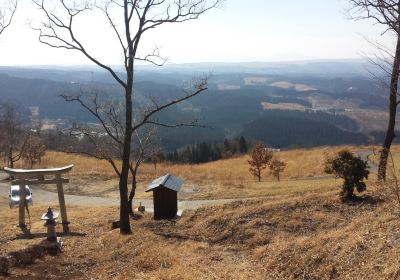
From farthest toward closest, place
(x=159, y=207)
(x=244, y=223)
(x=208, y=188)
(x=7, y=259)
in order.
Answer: (x=208, y=188) < (x=159, y=207) < (x=244, y=223) < (x=7, y=259)

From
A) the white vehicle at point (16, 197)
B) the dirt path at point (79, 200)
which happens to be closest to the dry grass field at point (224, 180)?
the dirt path at point (79, 200)

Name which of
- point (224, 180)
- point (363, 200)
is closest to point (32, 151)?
point (224, 180)

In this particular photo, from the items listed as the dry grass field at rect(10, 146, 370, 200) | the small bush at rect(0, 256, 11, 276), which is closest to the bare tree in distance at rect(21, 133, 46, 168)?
the dry grass field at rect(10, 146, 370, 200)

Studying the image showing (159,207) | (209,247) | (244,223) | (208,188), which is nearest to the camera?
(209,247)

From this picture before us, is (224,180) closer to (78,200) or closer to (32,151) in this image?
(78,200)

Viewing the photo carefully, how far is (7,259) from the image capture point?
10.6 metres

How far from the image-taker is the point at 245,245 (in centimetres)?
1120

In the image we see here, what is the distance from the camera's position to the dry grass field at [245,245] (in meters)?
7.68

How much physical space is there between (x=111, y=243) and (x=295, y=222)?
5.96 meters

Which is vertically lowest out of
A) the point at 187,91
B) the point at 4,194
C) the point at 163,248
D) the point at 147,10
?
the point at 4,194

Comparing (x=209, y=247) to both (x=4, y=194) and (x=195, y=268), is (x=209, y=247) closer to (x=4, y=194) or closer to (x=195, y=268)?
(x=195, y=268)

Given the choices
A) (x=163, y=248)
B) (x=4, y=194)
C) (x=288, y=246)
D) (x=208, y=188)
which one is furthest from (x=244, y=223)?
(x=4, y=194)

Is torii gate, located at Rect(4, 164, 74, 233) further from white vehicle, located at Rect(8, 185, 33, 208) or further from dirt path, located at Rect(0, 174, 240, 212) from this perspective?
dirt path, located at Rect(0, 174, 240, 212)

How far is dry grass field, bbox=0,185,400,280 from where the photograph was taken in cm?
768
